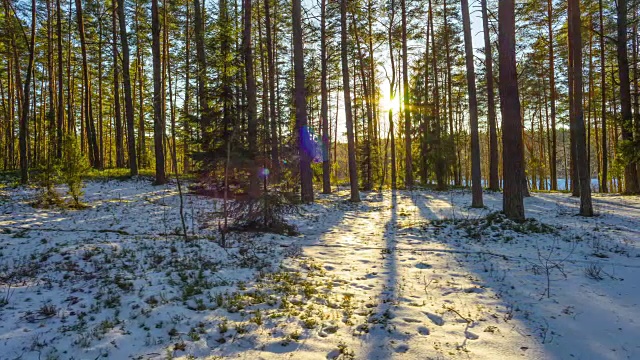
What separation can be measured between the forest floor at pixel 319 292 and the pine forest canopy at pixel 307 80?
1.97m

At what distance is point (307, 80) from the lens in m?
24.1

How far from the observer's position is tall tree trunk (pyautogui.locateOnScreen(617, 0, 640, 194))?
588 inches

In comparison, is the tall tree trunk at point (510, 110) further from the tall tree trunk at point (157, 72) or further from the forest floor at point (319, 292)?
the tall tree trunk at point (157, 72)

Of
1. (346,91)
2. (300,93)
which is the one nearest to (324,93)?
(346,91)

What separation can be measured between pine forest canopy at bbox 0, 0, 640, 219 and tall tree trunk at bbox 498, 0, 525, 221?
0.04 m

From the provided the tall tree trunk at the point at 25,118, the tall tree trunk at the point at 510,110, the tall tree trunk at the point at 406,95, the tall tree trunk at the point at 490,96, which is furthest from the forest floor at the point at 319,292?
the tall tree trunk at the point at 406,95

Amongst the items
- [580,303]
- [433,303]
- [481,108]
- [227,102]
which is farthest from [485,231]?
[481,108]

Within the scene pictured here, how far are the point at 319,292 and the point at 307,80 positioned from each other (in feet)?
69.7

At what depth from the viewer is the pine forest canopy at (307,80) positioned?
9.77 m

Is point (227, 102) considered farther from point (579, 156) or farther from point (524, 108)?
point (524, 108)

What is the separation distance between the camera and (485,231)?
28.7ft

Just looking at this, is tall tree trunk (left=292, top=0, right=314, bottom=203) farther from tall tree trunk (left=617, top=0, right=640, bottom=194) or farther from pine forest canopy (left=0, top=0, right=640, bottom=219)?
tall tree trunk (left=617, top=0, right=640, bottom=194)

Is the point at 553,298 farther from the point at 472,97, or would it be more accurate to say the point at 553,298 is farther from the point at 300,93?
the point at 300,93

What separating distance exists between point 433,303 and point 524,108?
33.7 m
